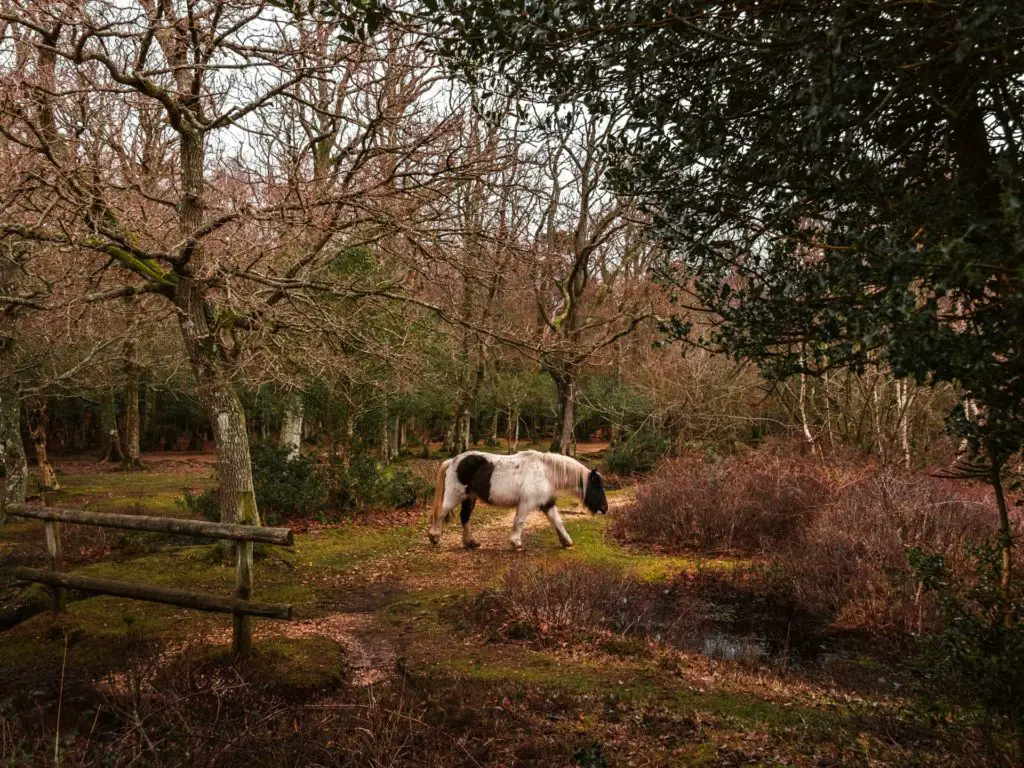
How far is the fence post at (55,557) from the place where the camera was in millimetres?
6988

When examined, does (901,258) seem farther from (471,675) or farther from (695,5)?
(471,675)

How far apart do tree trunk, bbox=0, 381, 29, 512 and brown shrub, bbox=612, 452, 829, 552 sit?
13.8 meters

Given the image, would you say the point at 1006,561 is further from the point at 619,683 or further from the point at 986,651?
the point at 619,683

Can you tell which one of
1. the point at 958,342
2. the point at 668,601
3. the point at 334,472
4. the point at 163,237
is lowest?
the point at 668,601

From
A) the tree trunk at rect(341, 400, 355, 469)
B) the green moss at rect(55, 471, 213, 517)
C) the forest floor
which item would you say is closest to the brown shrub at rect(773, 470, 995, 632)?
the forest floor

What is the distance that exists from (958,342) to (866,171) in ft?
2.98

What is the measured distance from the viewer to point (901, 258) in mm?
2170

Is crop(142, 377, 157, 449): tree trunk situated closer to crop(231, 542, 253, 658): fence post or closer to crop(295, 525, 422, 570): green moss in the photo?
crop(295, 525, 422, 570): green moss

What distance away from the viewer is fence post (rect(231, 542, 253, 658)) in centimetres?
568

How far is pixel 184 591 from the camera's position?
631cm

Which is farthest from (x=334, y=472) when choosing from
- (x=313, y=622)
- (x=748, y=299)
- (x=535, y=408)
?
(x=535, y=408)

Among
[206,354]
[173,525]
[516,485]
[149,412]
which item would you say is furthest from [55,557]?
[149,412]

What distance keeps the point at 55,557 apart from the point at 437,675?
4787 millimetres

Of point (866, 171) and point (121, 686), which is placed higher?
point (866, 171)
